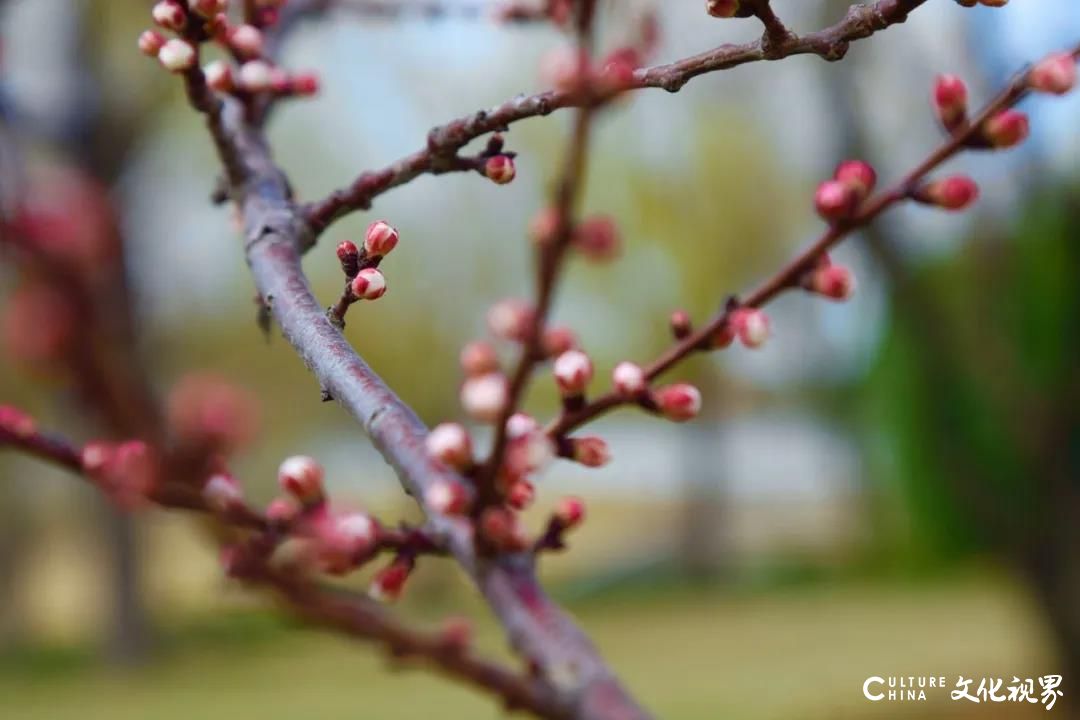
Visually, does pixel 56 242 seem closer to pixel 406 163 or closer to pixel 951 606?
pixel 406 163

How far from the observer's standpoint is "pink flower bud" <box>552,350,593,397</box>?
1.70 feet

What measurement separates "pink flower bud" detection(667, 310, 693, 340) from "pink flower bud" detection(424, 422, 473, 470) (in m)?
0.29

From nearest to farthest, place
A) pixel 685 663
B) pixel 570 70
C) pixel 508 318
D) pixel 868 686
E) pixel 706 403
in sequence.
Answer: pixel 570 70, pixel 508 318, pixel 868 686, pixel 685 663, pixel 706 403

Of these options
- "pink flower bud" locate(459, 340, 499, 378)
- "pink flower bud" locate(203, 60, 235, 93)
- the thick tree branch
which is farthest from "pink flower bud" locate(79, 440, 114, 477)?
"pink flower bud" locate(203, 60, 235, 93)

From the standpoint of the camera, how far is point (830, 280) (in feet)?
2.04

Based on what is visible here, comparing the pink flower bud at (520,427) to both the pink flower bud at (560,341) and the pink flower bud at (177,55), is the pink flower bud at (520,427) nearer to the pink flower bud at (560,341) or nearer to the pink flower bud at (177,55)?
the pink flower bud at (560,341)

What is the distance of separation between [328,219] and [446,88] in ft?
27.5

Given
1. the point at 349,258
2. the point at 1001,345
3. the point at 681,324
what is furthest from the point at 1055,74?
the point at 1001,345

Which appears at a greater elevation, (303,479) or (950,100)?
(950,100)

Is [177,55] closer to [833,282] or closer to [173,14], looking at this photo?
[173,14]

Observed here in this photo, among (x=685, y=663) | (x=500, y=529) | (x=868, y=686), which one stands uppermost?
(x=685, y=663)

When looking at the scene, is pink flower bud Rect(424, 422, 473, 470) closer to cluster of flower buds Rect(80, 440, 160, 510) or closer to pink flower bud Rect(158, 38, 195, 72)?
cluster of flower buds Rect(80, 440, 160, 510)

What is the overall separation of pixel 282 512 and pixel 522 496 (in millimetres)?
119

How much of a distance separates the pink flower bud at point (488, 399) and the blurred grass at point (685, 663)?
17.0 ft
